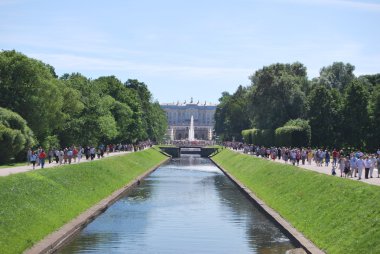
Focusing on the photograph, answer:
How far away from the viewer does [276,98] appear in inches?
3952

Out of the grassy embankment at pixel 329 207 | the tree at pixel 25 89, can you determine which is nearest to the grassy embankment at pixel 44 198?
the tree at pixel 25 89

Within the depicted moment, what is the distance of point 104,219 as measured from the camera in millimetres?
38594

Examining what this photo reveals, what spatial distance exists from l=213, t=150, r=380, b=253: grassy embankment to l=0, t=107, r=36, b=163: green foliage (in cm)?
1937

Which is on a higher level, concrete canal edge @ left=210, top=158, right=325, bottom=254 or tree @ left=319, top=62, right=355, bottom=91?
tree @ left=319, top=62, right=355, bottom=91

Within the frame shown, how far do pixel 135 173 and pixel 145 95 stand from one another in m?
79.5

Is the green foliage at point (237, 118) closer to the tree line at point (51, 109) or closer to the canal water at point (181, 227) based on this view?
the tree line at point (51, 109)

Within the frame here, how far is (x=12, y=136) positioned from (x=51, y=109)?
15.2 m

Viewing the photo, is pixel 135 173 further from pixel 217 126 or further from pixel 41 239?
pixel 217 126

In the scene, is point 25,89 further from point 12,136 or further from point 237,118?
point 237,118

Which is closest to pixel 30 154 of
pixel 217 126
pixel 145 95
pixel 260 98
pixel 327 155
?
pixel 327 155

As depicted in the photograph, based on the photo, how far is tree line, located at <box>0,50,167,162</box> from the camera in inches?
2276

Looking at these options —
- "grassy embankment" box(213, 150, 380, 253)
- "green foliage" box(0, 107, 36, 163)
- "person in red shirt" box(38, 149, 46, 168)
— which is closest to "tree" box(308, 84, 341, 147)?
"grassy embankment" box(213, 150, 380, 253)

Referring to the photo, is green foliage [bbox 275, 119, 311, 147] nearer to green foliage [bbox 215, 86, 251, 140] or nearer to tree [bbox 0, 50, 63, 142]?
tree [bbox 0, 50, 63, 142]

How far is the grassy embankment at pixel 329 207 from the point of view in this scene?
84.0 feet
